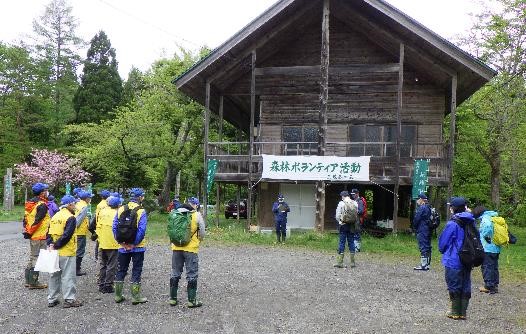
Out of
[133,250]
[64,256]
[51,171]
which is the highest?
[51,171]

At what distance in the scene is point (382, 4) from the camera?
1720 centimetres

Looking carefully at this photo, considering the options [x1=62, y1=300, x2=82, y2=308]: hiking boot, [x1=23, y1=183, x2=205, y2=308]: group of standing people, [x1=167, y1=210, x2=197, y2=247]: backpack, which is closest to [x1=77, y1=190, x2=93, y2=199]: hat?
[x1=23, y1=183, x2=205, y2=308]: group of standing people

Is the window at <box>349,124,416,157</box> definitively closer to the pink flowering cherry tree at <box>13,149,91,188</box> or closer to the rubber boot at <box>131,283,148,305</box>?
the rubber boot at <box>131,283,148,305</box>

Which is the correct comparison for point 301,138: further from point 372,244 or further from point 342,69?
point 372,244

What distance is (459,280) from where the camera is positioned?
6.91 metres

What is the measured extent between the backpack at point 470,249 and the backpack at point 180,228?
3.95 metres

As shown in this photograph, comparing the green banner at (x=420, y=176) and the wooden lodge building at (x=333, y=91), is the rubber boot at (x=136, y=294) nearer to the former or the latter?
the wooden lodge building at (x=333, y=91)

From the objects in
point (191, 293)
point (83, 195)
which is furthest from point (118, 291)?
point (83, 195)

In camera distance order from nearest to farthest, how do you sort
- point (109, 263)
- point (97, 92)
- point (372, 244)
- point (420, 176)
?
point (109, 263)
point (372, 244)
point (420, 176)
point (97, 92)

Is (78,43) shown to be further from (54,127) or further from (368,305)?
(368,305)

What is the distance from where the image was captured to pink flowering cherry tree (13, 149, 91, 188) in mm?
34438

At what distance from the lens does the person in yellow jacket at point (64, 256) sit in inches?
288

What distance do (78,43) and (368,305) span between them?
151 feet

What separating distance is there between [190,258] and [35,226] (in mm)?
3252
